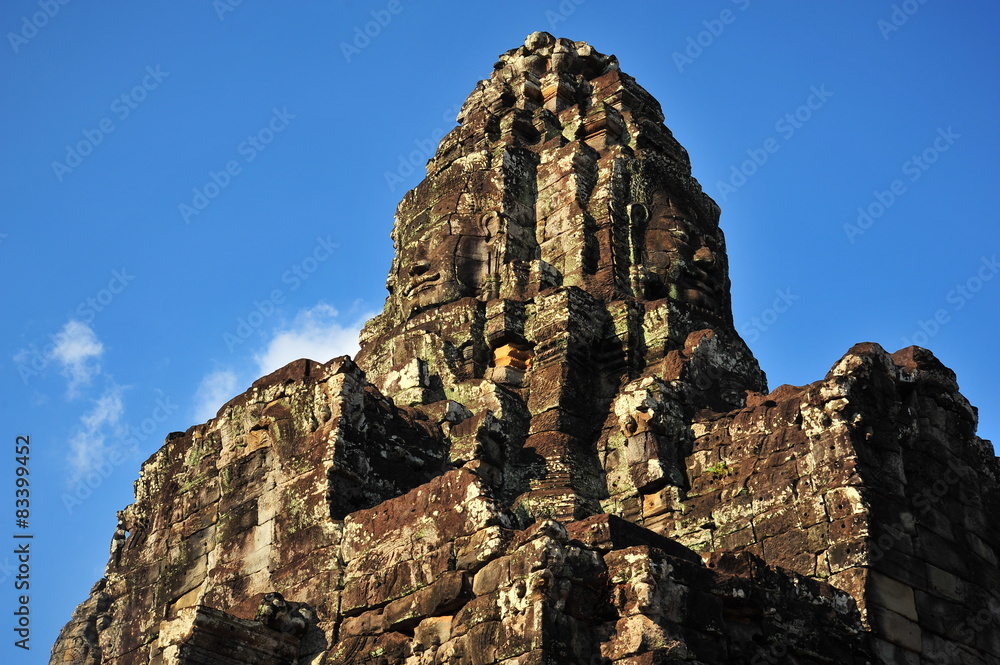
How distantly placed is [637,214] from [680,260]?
41.8 inches

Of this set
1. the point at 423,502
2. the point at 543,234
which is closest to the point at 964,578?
the point at 423,502

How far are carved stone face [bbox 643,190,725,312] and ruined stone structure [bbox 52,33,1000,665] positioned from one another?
46 millimetres

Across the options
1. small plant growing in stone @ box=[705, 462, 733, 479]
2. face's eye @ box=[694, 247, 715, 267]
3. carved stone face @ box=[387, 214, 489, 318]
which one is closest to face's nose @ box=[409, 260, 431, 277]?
carved stone face @ box=[387, 214, 489, 318]

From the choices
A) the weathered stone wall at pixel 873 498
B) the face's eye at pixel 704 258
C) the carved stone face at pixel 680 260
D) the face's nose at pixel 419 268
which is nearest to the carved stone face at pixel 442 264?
the face's nose at pixel 419 268

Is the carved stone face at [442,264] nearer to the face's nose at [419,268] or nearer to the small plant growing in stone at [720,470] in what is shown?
the face's nose at [419,268]

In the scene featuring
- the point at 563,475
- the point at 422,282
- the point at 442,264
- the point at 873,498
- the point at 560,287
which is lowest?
the point at 873,498

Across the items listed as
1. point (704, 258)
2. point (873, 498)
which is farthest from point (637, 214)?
point (873, 498)

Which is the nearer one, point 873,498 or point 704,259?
point 873,498

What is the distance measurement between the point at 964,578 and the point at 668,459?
3.50m

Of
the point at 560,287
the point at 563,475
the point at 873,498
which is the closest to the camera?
the point at 873,498

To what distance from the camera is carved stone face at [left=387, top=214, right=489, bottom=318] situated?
18.5m

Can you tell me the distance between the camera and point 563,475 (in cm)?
1532

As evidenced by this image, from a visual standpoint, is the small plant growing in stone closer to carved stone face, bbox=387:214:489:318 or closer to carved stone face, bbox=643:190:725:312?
carved stone face, bbox=643:190:725:312

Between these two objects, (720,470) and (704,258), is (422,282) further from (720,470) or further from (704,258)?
(720,470)
